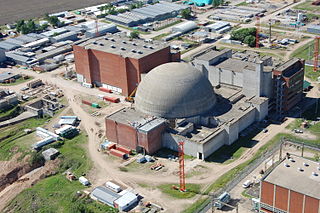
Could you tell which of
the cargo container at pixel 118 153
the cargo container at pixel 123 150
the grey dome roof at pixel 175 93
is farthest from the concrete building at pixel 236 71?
the cargo container at pixel 118 153

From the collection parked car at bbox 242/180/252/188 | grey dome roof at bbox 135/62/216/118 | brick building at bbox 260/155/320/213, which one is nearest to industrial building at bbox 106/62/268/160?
grey dome roof at bbox 135/62/216/118

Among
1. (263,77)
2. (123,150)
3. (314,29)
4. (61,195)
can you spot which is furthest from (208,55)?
(314,29)

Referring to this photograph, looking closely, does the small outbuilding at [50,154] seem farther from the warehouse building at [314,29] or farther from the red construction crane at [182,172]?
the warehouse building at [314,29]

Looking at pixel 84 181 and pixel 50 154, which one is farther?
pixel 50 154

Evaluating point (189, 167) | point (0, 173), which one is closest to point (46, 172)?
point (0, 173)

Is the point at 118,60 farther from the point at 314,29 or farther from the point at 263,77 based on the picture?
the point at 314,29

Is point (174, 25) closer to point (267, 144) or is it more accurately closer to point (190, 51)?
point (190, 51)

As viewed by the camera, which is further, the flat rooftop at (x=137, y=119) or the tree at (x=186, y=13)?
the tree at (x=186, y=13)
